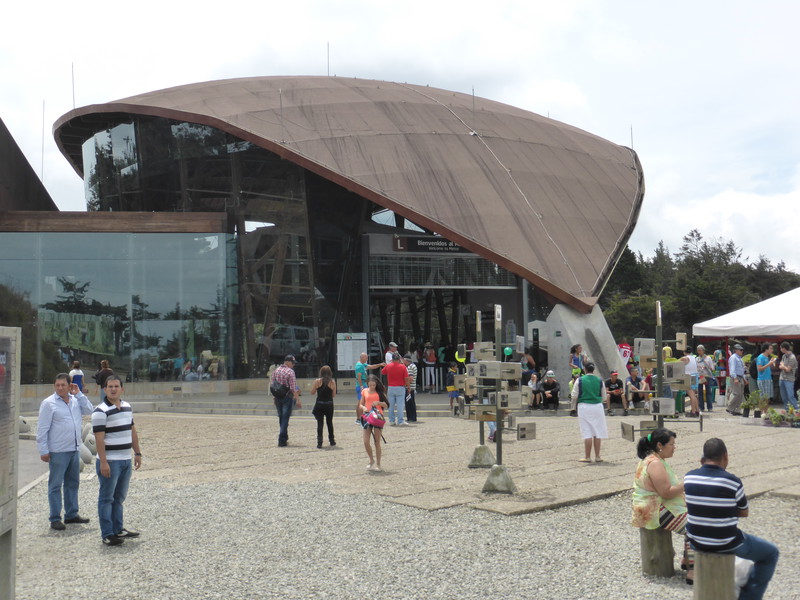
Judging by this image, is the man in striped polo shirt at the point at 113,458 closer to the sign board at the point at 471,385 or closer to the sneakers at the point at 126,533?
the sneakers at the point at 126,533

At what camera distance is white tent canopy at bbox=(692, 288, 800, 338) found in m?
19.3

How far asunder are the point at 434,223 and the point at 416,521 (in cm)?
1650

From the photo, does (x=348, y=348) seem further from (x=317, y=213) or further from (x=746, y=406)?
(x=746, y=406)

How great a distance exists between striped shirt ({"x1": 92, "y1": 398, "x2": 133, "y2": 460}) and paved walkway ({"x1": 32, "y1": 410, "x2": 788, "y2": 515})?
2750 millimetres

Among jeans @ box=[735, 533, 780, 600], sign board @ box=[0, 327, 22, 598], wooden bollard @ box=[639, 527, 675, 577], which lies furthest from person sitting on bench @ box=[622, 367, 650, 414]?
sign board @ box=[0, 327, 22, 598]

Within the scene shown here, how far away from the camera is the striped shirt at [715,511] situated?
4.91 meters

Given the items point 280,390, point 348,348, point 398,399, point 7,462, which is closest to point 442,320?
point 348,348

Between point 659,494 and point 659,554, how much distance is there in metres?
0.41

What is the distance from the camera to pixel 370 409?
436 inches

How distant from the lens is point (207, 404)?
2291cm

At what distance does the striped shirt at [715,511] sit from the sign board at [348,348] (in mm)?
20557

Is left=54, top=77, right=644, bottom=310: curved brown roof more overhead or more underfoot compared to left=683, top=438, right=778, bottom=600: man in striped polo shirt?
more overhead

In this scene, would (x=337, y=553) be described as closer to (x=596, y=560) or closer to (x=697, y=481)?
Answer: (x=596, y=560)

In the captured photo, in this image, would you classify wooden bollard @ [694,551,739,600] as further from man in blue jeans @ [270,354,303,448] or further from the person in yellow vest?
man in blue jeans @ [270,354,303,448]
